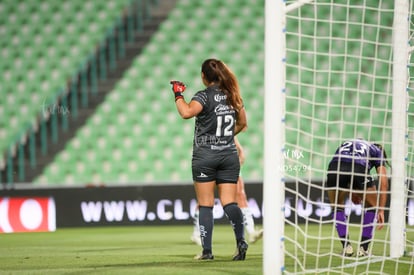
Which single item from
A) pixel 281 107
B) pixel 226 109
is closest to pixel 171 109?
pixel 226 109

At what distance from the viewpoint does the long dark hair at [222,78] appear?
6.29m

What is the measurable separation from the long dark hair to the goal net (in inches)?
23.8

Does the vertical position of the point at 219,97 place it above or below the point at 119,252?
above

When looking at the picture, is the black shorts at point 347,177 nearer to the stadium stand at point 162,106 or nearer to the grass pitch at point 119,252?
the grass pitch at point 119,252

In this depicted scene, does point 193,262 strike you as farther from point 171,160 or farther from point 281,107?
point 171,160

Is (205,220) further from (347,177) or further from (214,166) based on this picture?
(347,177)

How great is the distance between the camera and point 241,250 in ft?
20.6

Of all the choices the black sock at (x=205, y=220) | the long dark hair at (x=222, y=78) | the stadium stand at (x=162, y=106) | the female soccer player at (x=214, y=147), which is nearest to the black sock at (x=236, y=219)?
the female soccer player at (x=214, y=147)

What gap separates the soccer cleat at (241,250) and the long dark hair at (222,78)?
1.07 meters

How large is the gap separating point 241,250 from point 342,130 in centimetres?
660

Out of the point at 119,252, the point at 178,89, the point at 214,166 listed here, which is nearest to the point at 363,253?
the point at 214,166

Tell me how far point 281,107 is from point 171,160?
9.26 m

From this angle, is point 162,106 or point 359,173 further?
point 162,106

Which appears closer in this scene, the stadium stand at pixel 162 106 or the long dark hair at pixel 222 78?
the long dark hair at pixel 222 78
